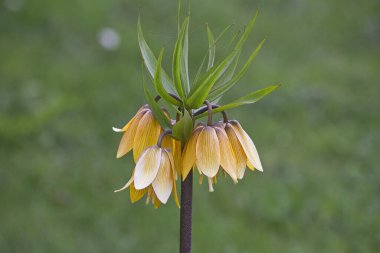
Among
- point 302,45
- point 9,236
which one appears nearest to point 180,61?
point 9,236

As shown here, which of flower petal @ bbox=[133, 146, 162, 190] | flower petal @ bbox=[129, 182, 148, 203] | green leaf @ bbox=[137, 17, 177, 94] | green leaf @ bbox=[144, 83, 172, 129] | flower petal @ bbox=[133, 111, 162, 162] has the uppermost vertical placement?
green leaf @ bbox=[137, 17, 177, 94]

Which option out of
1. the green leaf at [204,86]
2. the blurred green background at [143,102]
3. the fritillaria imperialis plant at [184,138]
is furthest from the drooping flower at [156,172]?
the blurred green background at [143,102]

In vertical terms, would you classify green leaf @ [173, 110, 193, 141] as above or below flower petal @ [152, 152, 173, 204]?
above

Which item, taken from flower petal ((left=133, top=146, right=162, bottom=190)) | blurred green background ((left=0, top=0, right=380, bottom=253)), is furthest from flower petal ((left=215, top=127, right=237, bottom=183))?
blurred green background ((left=0, top=0, right=380, bottom=253))

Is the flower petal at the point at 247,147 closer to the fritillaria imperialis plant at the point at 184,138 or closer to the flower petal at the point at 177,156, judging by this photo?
the fritillaria imperialis plant at the point at 184,138

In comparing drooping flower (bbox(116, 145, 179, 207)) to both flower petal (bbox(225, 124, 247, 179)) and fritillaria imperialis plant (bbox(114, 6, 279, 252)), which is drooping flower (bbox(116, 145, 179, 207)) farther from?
flower petal (bbox(225, 124, 247, 179))

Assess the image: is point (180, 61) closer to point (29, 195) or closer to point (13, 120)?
point (29, 195)

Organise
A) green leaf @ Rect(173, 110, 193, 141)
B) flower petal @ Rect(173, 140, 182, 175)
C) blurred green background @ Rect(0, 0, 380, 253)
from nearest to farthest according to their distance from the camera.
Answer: green leaf @ Rect(173, 110, 193, 141) < flower petal @ Rect(173, 140, 182, 175) < blurred green background @ Rect(0, 0, 380, 253)
